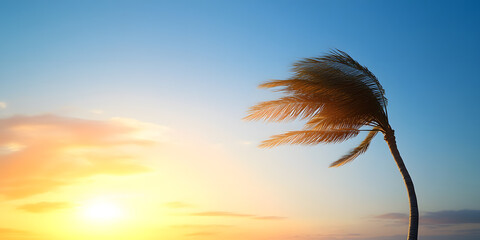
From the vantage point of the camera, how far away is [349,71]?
15047mm

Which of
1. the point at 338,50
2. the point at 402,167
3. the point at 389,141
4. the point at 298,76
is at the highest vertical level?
the point at 338,50

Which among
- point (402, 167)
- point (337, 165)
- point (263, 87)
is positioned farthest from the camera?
point (337, 165)

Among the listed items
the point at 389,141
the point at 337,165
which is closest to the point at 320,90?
the point at 389,141

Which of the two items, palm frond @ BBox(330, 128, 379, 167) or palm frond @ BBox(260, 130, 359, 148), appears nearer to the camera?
palm frond @ BBox(260, 130, 359, 148)

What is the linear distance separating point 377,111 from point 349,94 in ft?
5.10

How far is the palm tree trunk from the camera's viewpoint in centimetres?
1466

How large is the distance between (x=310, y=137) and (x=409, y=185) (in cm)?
426

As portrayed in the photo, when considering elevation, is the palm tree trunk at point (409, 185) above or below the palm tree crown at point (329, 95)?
below

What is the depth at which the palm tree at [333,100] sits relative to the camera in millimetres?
14836

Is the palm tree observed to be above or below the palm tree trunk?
above

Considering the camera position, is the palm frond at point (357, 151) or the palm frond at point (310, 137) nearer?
the palm frond at point (310, 137)

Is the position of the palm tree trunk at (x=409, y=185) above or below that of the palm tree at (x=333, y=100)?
below

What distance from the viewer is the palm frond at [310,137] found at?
15953 mm

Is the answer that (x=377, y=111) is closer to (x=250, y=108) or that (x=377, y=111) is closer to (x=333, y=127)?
(x=333, y=127)
